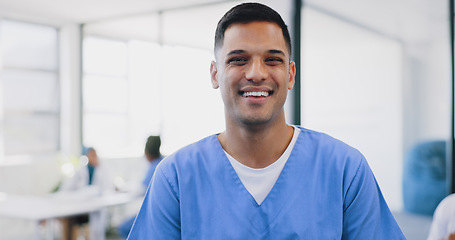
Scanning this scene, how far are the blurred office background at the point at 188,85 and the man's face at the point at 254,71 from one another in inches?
116

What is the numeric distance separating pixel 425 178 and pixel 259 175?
2.99 meters

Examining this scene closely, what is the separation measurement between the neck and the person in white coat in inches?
121

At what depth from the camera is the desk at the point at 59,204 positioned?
3.52 meters

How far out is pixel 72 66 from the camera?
20.7 ft

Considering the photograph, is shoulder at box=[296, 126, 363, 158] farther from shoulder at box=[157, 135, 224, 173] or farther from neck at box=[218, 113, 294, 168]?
shoulder at box=[157, 135, 224, 173]

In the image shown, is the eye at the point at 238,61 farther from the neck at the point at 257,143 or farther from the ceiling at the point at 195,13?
the ceiling at the point at 195,13

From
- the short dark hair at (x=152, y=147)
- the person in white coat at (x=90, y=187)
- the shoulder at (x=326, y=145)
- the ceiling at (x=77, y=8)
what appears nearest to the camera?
the shoulder at (x=326, y=145)

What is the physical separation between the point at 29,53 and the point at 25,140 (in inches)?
41.2

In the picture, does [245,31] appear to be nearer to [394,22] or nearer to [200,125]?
[394,22]

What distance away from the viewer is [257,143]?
1.18m

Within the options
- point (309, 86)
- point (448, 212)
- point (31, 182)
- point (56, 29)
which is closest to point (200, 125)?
point (309, 86)

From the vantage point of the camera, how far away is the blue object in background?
12.3ft

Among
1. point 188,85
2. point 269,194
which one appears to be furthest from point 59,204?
point 269,194

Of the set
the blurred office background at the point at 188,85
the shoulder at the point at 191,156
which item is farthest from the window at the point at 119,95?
the shoulder at the point at 191,156
